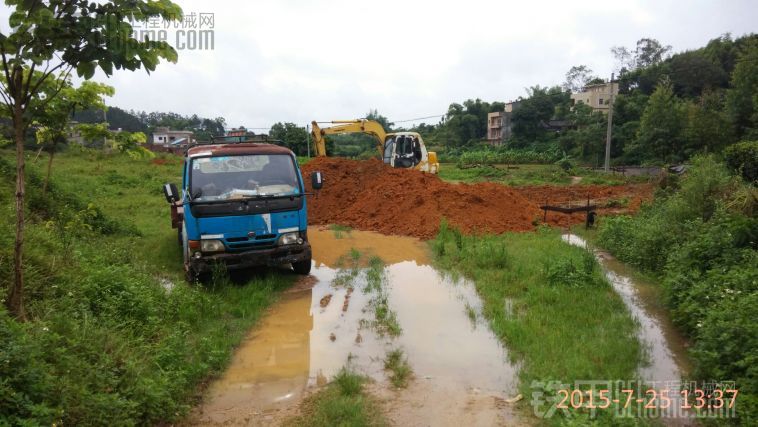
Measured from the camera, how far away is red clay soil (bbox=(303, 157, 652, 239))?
12.1 meters

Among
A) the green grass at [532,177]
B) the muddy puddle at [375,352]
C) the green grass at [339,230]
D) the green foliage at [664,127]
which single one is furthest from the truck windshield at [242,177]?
the green foliage at [664,127]

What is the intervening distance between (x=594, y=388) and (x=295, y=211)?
184 inches

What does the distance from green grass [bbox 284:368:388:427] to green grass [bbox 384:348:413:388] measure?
1.10 feet

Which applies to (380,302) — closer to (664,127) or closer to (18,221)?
(18,221)

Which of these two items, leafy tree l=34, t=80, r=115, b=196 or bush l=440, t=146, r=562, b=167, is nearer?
leafy tree l=34, t=80, r=115, b=196

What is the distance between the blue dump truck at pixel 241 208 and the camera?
681 centimetres

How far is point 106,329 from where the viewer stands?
175 inches

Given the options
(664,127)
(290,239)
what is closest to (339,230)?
(290,239)

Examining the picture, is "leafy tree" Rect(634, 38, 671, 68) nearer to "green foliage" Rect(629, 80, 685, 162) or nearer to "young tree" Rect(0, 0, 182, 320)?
"green foliage" Rect(629, 80, 685, 162)

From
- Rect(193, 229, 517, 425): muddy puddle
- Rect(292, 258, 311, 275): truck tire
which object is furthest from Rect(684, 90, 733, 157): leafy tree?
Rect(292, 258, 311, 275): truck tire

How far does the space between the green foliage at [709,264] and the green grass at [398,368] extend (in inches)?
103

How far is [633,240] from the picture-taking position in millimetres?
8922

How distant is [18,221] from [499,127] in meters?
61.8

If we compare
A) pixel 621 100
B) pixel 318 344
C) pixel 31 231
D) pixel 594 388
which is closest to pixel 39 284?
pixel 31 231
